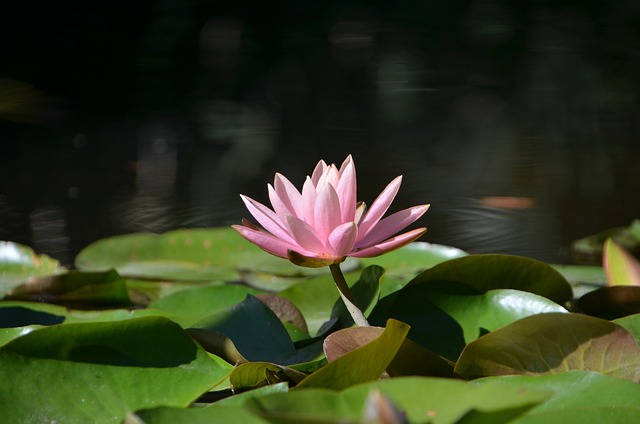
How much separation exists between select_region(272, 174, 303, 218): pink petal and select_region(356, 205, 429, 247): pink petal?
0.07 m

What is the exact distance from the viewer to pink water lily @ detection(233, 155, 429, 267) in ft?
2.26

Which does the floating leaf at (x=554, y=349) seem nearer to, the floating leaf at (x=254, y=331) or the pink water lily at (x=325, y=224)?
the pink water lily at (x=325, y=224)

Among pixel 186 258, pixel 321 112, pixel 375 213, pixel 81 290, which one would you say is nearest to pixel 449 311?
pixel 375 213

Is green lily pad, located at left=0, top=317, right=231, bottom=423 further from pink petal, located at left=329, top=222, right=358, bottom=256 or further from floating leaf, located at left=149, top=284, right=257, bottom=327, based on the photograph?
floating leaf, located at left=149, top=284, right=257, bottom=327

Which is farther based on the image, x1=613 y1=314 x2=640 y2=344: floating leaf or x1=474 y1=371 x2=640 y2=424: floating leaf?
x1=613 y1=314 x2=640 y2=344: floating leaf

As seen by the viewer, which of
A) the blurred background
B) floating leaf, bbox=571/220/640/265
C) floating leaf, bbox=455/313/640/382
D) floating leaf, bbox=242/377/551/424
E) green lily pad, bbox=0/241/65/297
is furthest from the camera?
the blurred background

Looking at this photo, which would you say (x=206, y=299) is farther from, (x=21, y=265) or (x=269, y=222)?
(x=21, y=265)

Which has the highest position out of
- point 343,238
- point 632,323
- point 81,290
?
point 343,238

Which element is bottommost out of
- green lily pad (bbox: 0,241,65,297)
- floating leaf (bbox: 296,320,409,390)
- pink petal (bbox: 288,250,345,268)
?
green lily pad (bbox: 0,241,65,297)

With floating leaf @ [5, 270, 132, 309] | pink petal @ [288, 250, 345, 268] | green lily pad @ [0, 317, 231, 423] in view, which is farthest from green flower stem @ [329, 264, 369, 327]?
floating leaf @ [5, 270, 132, 309]

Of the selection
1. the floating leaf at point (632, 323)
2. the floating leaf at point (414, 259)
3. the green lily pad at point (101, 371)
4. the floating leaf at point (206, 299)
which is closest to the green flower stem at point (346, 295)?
the green lily pad at point (101, 371)

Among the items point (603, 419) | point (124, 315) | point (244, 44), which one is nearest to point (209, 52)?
point (244, 44)

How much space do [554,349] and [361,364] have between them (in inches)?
7.4

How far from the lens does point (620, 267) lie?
3.34 feet
